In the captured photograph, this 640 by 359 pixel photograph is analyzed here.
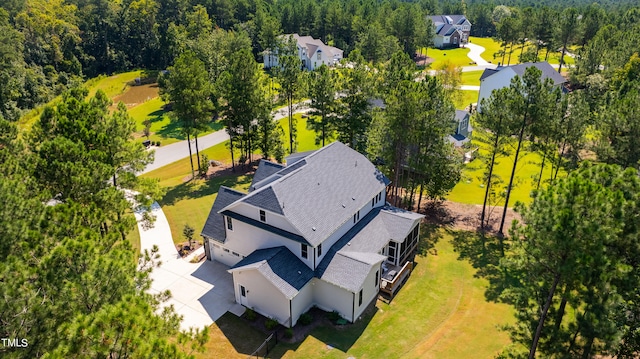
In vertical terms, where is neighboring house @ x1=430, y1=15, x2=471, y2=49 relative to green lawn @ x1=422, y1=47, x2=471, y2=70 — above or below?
above

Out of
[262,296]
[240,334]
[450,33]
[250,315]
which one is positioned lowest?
[240,334]

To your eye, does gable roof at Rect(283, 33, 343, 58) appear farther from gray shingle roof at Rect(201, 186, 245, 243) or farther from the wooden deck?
the wooden deck

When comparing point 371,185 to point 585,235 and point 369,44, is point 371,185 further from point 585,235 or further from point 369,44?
point 369,44

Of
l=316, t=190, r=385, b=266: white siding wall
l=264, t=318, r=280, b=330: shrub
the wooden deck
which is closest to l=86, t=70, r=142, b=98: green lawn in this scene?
l=316, t=190, r=385, b=266: white siding wall

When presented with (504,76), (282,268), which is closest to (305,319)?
(282,268)

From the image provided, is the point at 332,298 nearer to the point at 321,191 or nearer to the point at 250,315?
the point at 250,315

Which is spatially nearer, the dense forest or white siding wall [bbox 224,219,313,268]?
the dense forest
